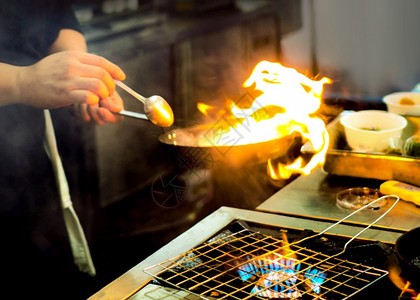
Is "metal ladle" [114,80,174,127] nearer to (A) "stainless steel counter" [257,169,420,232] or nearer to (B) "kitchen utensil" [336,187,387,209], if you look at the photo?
(A) "stainless steel counter" [257,169,420,232]

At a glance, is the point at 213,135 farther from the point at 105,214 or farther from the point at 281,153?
the point at 105,214

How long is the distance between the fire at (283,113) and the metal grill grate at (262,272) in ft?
1.89

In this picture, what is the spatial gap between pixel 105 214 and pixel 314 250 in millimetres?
3105

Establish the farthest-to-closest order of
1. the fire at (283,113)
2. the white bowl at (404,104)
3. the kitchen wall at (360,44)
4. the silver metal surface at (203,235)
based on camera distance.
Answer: the kitchen wall at (360,44), the white bowl at (404,104), the fire at (283,113), the silver metal surface at (203,235)

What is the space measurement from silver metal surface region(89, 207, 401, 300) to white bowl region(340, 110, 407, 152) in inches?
19.4

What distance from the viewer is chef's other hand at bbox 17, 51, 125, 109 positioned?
1.61 meters

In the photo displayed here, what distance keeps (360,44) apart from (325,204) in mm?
5016

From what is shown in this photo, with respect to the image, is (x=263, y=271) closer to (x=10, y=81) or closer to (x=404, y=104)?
(x=10, y=81)

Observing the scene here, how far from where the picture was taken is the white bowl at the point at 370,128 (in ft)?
6.47

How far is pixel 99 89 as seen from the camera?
1613 mm

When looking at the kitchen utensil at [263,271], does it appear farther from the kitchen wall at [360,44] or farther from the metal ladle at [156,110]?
the kitchen wall at [360,44]

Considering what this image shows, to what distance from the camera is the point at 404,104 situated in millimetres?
2348

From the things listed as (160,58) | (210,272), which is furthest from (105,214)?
(210,272)

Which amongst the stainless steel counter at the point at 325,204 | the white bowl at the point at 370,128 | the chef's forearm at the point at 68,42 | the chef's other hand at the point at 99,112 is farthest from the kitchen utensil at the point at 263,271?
the chef's forearm at the point at 68,42
